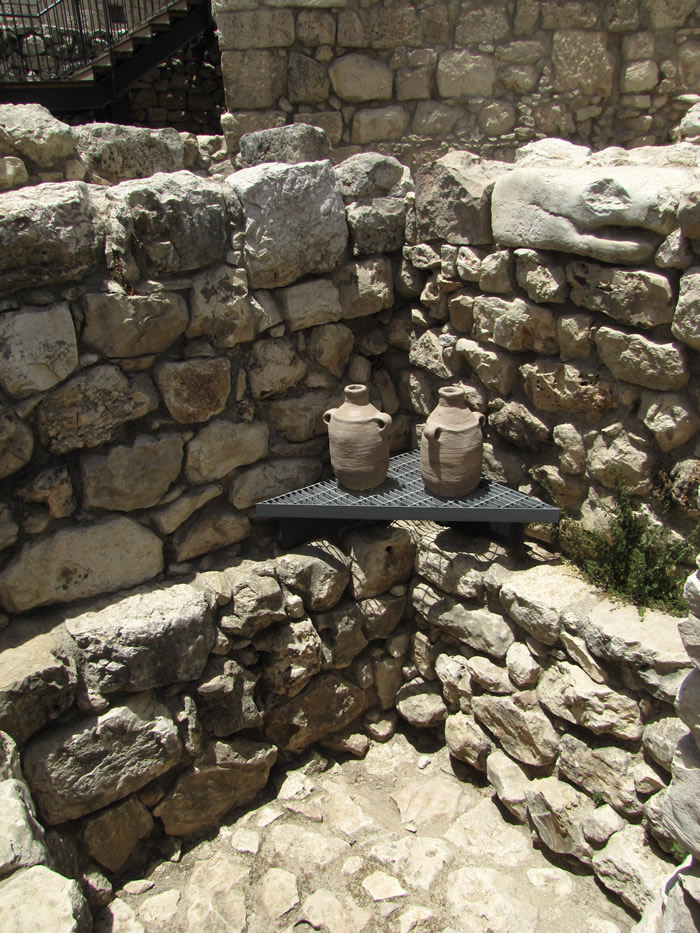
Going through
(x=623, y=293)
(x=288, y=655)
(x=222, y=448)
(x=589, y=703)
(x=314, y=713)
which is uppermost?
(x=623, y=293)

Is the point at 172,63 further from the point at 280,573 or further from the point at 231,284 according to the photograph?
the point at 280,573

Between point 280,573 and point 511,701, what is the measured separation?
114 cm

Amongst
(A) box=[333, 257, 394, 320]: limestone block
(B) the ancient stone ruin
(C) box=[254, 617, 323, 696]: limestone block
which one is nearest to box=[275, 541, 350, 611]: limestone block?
(B) the ancient stone ruin

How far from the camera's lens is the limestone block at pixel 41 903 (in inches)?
75.2

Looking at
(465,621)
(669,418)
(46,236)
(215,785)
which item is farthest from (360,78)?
(215,785)

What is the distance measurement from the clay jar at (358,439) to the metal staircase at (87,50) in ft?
18.5

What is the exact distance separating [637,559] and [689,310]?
0.93 meters

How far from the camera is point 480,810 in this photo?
3193 mm

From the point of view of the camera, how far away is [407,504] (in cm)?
326

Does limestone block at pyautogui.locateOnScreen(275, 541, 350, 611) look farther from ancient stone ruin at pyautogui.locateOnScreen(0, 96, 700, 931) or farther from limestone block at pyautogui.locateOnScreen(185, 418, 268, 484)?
limestone block at pyautogui.locateOnScreen(185, 418, 268, 484)

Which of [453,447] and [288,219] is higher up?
[288,219]

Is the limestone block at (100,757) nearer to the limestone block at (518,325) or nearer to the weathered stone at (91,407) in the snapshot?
the weathered stone at (91,407)

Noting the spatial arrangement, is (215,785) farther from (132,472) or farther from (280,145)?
(280,145)

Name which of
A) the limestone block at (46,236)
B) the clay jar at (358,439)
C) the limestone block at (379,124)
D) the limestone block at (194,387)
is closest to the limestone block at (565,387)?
the clay jar at (358,439)
